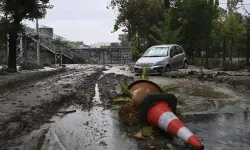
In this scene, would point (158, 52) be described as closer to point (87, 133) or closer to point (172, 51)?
point (172, 51)

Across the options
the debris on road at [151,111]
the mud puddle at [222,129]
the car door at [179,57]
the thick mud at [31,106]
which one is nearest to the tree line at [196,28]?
the car door at [179,57]

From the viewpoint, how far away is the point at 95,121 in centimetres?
786

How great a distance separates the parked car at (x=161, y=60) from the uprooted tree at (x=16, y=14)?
8.20 metres

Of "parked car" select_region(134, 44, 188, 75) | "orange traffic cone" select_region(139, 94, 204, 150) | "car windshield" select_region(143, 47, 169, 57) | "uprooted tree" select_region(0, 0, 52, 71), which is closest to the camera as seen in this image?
"orange traffic cone" select_region(139, 94, 204, 150)

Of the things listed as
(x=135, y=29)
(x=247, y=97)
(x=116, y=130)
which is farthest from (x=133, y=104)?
(x=135, y=29)

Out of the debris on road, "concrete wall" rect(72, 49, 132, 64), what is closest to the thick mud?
the debris on road

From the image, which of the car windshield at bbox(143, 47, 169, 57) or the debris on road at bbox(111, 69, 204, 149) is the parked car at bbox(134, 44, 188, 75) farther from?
the debris on road at bbox(111, 69, 204, 149)

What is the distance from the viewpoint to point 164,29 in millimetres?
28312

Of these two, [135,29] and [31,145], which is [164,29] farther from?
[31,145]

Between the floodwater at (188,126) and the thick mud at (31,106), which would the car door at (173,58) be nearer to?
the thick mud at (31,106)

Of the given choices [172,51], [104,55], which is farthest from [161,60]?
[104,55]

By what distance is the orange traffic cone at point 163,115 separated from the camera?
5.87 metres

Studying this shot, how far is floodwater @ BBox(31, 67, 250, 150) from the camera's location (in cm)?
602

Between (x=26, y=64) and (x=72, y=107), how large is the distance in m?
19.2
